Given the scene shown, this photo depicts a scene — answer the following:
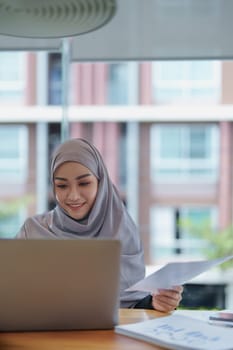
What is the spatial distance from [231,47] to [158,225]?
2.47 metres

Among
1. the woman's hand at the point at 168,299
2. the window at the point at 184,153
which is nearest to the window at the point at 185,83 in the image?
the window at the point at 184,153

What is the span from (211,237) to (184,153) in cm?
75

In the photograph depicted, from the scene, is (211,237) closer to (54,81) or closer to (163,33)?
(54,81)

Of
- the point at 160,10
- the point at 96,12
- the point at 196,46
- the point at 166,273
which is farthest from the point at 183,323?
the point at 196,46

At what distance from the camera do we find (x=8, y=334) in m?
1.17

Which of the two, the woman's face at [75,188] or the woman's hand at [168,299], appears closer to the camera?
the woman's hand at [168,299]

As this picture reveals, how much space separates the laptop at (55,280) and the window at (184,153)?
395cm

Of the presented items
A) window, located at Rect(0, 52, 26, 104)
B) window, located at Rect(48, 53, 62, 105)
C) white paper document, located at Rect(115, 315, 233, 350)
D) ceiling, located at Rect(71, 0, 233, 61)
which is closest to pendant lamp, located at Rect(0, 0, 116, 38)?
ceiling, located at Rect(71, 0, 233, 61)

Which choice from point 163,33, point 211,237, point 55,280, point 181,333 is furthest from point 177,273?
point 211,237

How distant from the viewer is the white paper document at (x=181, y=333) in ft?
3.51

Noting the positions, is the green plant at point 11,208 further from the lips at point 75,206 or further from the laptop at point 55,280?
the laptop at point 55,280

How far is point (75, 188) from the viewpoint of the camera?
68.9 inches

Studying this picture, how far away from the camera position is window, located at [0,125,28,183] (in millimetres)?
5043

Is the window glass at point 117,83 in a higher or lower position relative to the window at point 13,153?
higher
